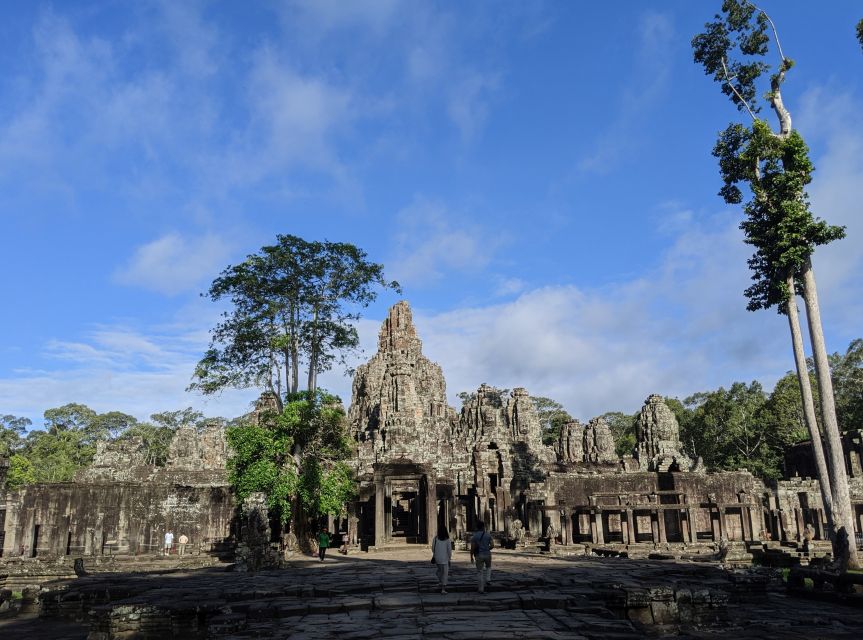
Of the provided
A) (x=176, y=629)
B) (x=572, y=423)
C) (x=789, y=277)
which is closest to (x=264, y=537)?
(x=176, y=629)

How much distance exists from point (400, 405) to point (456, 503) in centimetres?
1227

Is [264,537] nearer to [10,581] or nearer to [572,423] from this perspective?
[10,581]

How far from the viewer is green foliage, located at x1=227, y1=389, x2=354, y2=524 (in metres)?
19.9

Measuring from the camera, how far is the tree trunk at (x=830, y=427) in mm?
18031

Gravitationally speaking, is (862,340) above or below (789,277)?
above

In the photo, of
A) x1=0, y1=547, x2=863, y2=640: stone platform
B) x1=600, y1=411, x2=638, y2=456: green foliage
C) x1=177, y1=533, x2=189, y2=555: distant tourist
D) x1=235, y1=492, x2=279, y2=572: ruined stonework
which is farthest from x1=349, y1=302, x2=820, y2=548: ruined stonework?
x1=600, y1=411, x2=638, y2=456: green foliage

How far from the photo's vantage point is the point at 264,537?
1761 centimetres

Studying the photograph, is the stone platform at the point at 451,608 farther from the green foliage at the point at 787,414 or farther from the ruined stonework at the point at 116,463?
the green foliage at the point at 787,414

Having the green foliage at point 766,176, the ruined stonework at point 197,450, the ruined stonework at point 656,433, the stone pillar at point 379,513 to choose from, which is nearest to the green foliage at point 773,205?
the green foliage at point 766,176

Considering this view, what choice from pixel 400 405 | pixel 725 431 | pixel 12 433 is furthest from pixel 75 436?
pixel 725 431

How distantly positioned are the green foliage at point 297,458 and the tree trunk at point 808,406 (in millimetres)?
15133

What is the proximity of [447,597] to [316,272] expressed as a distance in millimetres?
18794

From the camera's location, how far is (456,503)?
27.6m

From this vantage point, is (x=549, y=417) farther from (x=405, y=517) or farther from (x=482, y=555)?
(x=482, y=555)
